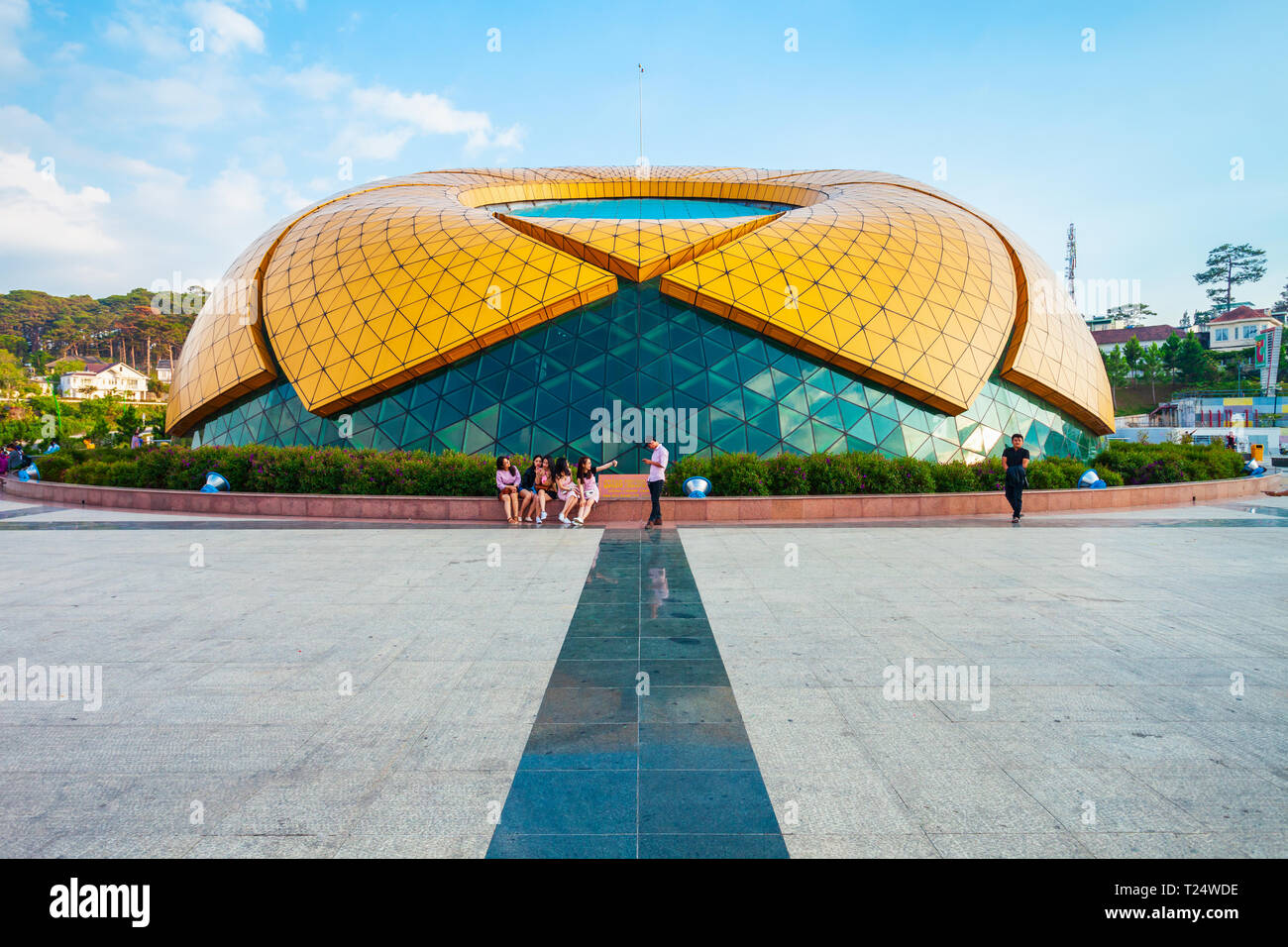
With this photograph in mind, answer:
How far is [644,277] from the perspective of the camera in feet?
65.8

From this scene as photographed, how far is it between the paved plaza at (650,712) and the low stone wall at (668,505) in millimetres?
5294

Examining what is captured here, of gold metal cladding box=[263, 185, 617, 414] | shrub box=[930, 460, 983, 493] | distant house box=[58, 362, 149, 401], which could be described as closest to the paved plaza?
shrub box=[930, 460, 983, 493]

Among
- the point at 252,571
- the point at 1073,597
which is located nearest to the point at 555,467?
the point at 252,571

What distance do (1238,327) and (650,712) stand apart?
432 ft

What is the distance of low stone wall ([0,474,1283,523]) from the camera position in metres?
15.5

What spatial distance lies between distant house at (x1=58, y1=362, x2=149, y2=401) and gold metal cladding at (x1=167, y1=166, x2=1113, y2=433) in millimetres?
107968

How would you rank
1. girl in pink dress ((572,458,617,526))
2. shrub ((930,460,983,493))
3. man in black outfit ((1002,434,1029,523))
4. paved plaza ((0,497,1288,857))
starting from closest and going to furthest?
1. paved plaza ((0,497,1288,857))
2. girl in pink dress ((572,458,617,526))
3. man in black outfit ((1002,434,1029,523))
4. shrub ((930,460,983,493))

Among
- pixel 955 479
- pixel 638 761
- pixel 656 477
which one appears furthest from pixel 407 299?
pixel 638 761

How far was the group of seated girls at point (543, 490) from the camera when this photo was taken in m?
15.1

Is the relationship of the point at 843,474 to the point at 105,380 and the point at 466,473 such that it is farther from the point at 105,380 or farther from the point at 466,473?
the point at 105,380

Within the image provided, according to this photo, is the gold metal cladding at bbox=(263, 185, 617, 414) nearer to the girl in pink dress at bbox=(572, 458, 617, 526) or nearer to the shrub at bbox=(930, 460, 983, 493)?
the girl in pink dress at bbox=(572, 458, 617, 526)

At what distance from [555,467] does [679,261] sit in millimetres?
8238

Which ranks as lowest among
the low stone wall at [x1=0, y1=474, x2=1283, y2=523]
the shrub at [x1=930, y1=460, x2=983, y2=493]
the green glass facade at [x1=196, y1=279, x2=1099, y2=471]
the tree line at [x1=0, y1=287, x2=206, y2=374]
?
the low stone wall at [x1=0, y1=474, x2=1283, y2=523]
